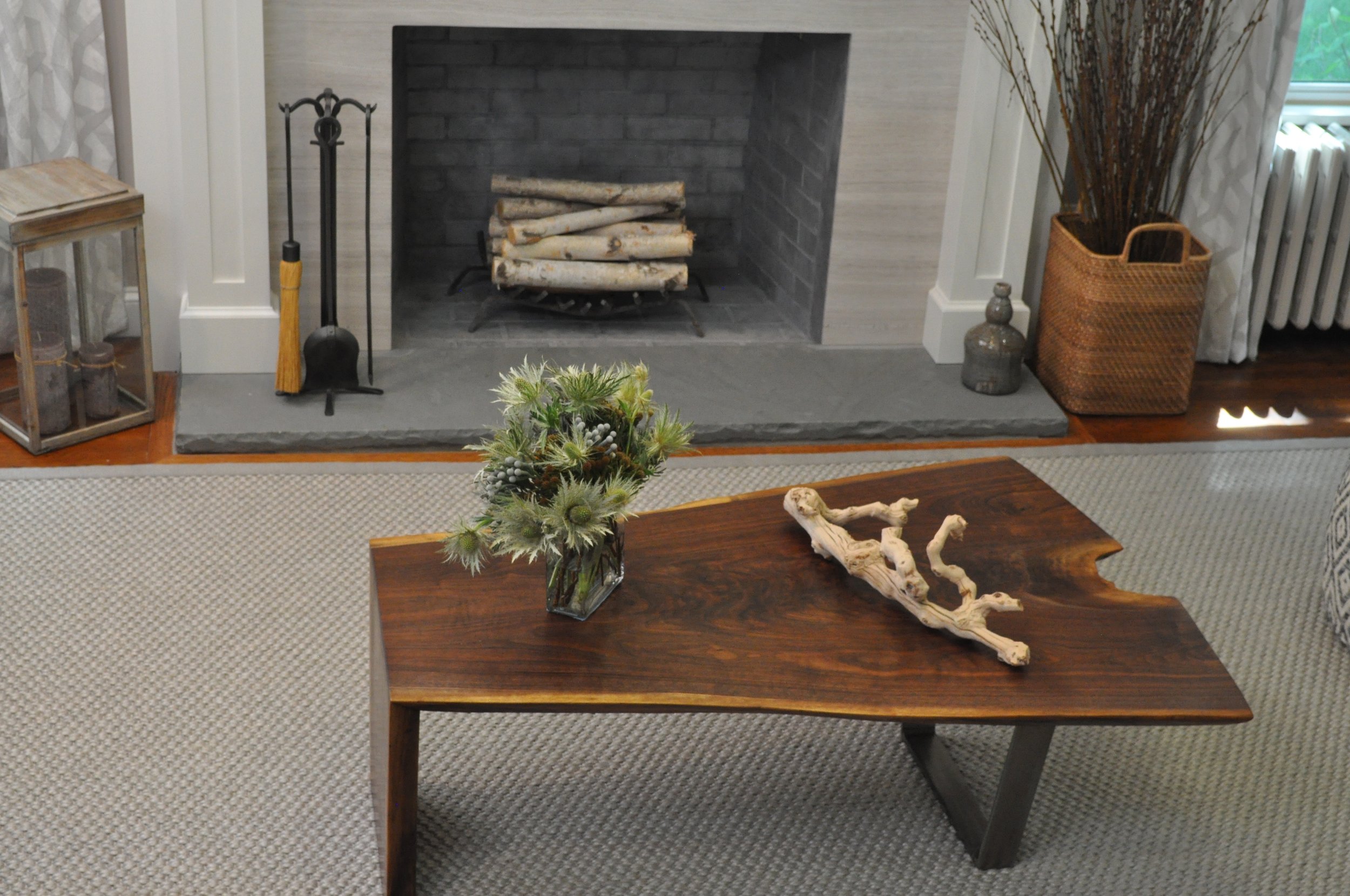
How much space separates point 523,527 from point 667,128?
2.53m

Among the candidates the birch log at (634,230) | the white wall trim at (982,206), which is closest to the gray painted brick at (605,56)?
the birch log at (634,230)

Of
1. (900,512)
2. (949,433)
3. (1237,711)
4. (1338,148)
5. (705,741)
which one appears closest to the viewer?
(1237,711)

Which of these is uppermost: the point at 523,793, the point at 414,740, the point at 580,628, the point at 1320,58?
the point at 1320,58

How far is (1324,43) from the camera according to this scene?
404 cm

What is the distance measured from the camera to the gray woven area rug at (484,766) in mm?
2100

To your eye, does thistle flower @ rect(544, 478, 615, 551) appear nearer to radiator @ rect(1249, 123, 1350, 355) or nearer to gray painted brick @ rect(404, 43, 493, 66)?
gray painted brick @ rect(404, 43, 493, 66)

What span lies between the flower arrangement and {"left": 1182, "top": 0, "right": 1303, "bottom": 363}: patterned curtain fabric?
8.01ft

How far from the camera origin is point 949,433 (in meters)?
→ 3.51

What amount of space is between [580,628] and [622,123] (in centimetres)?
245

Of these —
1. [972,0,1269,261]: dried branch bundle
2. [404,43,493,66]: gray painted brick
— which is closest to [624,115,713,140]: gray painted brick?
[404,43,493,66]: gray painted brick

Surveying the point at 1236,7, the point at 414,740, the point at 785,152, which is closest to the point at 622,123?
the point at 785,152

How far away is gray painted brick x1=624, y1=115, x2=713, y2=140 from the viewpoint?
13.3 feet

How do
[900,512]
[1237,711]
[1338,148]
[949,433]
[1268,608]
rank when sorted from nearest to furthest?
1. [1237,711]
2. [900,512]
3. [1268,608]
4. [949,433]
5. [1338,148]

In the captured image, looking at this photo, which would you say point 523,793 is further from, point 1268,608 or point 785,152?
point 785,152
